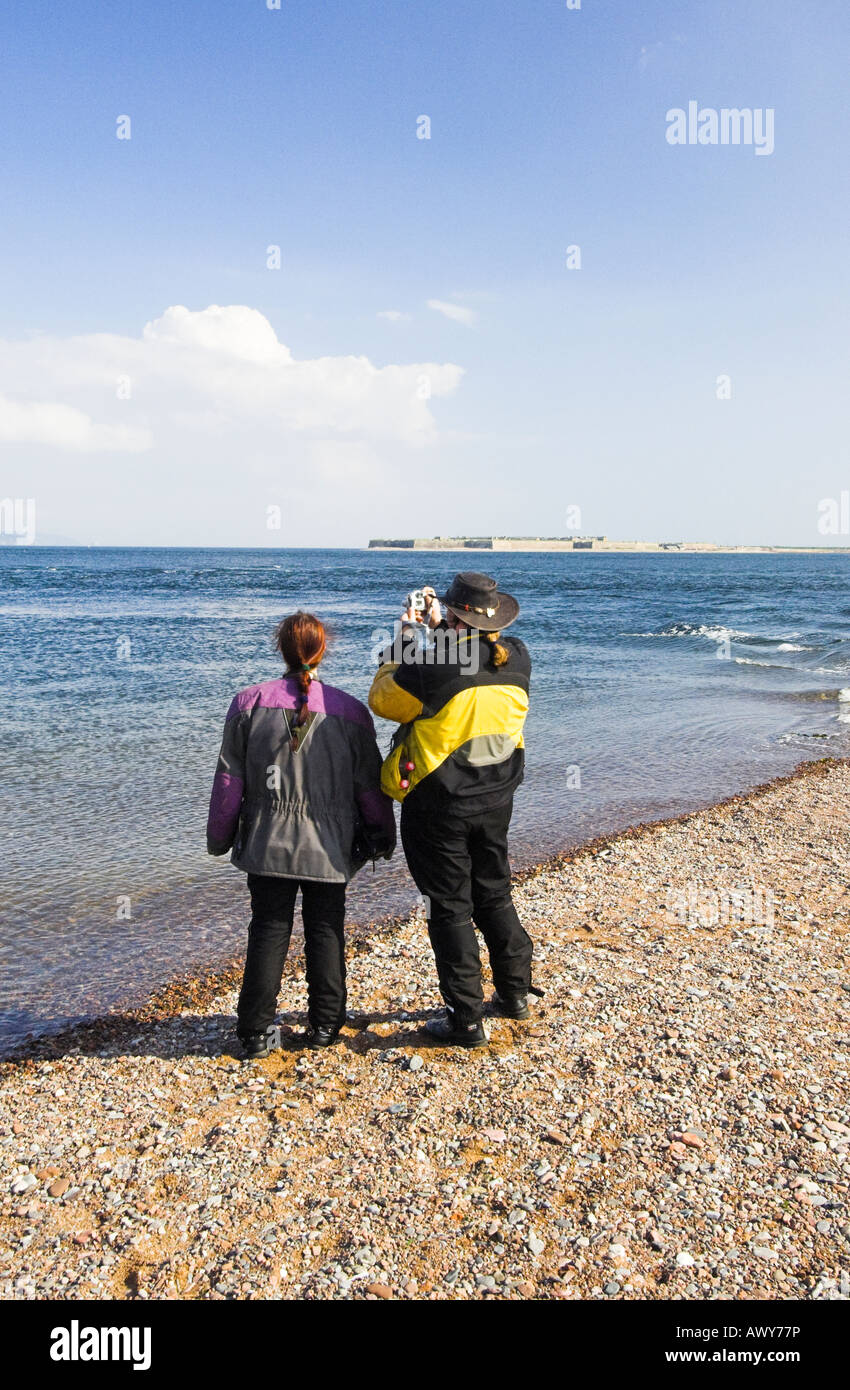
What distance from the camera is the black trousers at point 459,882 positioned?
4908 millimetres

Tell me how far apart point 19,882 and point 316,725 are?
207 inches

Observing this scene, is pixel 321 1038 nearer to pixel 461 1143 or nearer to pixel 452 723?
pixel 461 1143

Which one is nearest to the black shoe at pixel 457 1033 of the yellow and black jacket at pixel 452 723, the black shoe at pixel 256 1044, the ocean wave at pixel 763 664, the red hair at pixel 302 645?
the black shoe at pixel 256 1044

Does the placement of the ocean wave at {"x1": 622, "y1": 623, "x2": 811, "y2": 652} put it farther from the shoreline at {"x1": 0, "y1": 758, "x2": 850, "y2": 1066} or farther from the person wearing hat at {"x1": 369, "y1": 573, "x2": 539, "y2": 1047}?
the person wearing hat at {"x1": 369, "y1": 573, "x2": 539, "y2": 1047}

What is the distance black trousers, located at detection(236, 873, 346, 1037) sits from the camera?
4.88m

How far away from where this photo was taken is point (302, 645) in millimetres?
4738

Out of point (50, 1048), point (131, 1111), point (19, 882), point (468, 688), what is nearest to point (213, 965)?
point (50, 1048)

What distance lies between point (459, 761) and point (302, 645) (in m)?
1.05

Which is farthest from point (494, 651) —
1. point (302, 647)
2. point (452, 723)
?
point (302, 647)

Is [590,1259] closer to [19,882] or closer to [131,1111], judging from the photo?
[131,1111]

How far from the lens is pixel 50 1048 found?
5578 mm

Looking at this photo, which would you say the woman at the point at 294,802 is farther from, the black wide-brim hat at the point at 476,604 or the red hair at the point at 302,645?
the black wide-brim hat at the point at 476,604

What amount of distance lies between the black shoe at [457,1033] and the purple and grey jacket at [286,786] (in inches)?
44.9
